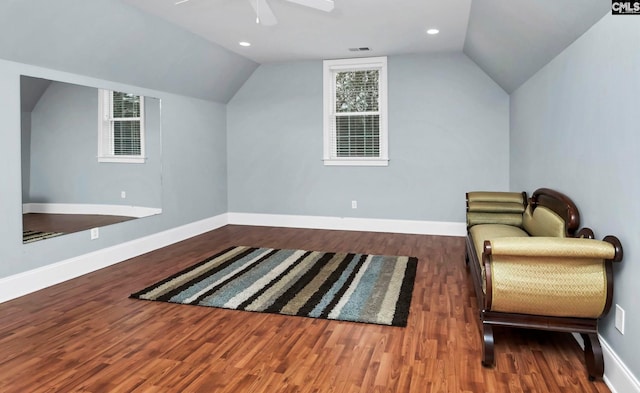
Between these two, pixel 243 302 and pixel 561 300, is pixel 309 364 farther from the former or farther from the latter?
pixel 561 300

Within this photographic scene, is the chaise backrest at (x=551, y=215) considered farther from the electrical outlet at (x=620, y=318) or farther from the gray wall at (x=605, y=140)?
the electrical outlet at (x=620, y=318)

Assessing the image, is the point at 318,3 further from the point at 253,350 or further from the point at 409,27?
the point at 253,350

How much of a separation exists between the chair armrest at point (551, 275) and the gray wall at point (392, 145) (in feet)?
12.9

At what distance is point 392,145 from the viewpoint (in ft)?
21.0

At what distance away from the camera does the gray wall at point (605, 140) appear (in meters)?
2.04

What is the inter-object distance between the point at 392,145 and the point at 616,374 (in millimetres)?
4553

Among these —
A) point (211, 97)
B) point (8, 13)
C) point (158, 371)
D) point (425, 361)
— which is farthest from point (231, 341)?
point (211, 97)

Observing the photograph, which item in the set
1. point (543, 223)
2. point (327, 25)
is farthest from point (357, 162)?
point (543, 223)

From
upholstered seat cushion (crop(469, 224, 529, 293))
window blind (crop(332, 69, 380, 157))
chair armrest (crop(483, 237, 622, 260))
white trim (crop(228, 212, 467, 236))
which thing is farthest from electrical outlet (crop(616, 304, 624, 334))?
window blind (crop(332, 69, 380, 157))

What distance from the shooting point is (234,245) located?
5.63m

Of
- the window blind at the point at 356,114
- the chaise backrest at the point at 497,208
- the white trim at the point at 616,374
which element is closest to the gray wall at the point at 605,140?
the white trim at the point at 616,374

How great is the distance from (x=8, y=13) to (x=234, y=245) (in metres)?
3.34

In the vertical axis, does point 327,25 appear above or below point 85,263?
above

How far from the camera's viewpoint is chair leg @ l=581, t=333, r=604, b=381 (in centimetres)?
Result: 226
